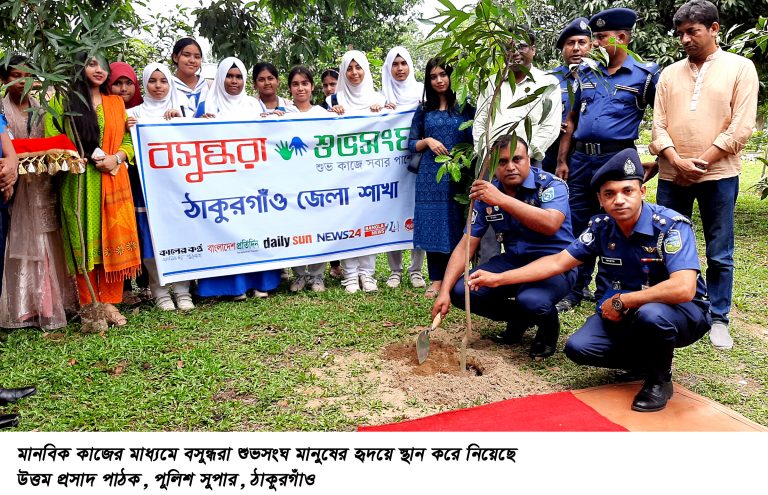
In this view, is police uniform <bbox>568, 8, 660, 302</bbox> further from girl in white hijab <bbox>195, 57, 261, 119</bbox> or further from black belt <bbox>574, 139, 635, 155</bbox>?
girl in white hijab <bbox>195, 57, 261, 119</bbox>

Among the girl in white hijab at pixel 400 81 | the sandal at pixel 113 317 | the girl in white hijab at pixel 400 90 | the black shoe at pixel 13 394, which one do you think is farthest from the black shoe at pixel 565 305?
the black shoe at pixel 13 394

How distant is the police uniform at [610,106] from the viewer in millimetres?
3791

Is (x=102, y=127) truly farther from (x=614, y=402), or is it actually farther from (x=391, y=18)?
(x=391, y=18)

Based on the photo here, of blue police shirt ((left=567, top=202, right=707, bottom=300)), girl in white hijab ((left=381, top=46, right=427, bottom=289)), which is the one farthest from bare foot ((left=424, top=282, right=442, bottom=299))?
blue police shirt ((left=567, top=202, right=707, bottom=300))

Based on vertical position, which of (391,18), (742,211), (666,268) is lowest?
(742,211)

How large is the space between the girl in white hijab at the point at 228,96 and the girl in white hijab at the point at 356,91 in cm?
67

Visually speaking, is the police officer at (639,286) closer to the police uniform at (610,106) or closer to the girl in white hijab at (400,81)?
the police uniform at (610,106)

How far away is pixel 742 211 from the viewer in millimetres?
7820

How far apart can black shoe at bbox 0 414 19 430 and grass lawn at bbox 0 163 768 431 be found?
0.05 m

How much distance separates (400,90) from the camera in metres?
4.69

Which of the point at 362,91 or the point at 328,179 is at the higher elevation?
the point at 362,91

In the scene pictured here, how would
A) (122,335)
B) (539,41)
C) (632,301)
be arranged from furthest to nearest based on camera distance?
1. (539,41)
2. (122,335)
3. (632,301)

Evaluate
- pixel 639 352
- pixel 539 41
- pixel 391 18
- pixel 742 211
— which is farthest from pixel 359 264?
pixel 391 18

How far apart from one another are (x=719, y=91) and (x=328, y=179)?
257cm
